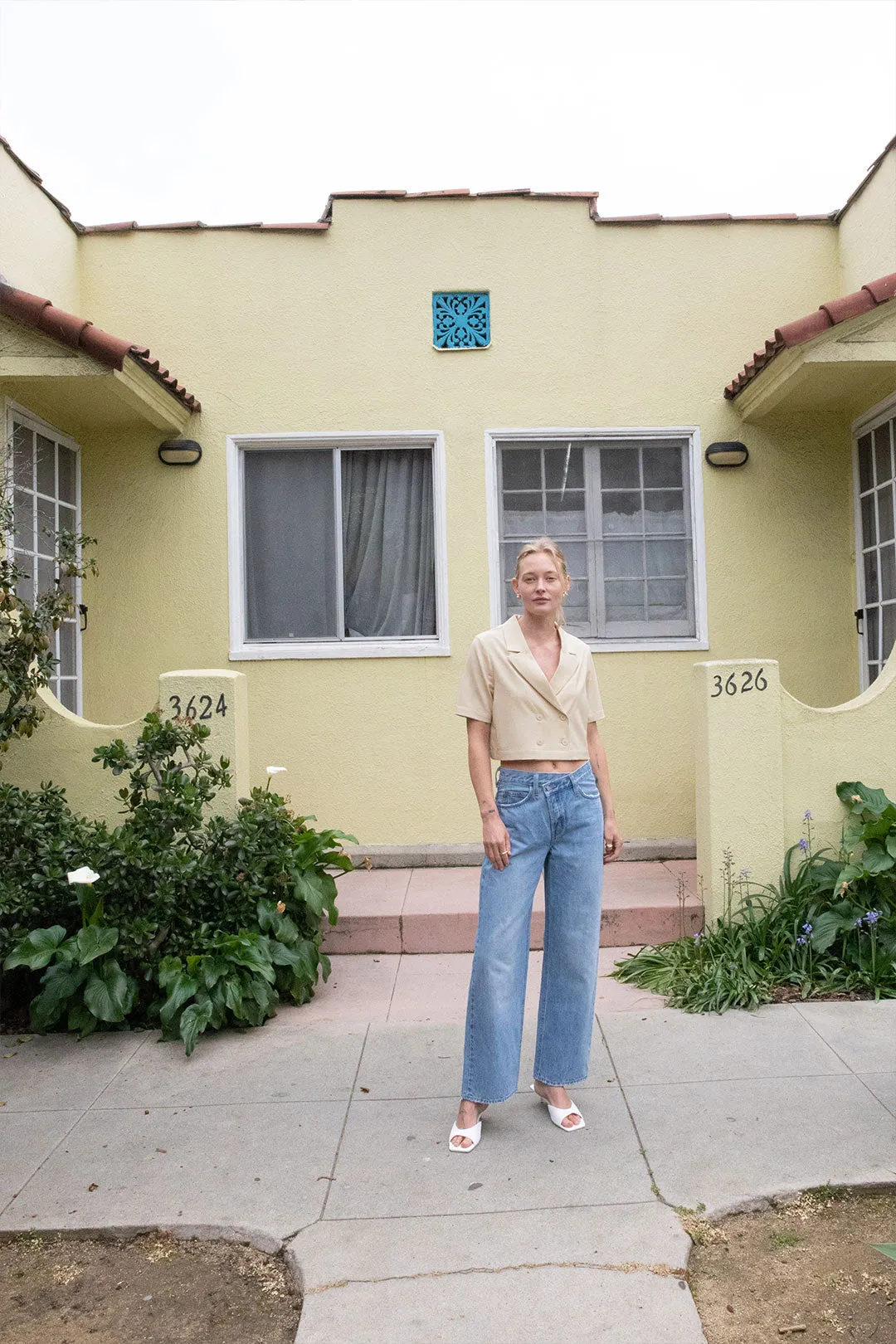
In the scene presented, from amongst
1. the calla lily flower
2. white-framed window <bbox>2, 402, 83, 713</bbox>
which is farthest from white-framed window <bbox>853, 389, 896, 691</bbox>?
white-framed window <bbox>2, 402, 83, 713</bbox>

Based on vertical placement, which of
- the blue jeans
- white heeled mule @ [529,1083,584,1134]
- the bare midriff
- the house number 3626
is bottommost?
white heeled mule @ [529,1083,584,1134]

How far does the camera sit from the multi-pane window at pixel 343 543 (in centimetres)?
656

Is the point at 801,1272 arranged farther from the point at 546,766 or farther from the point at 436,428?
the point at 436,428

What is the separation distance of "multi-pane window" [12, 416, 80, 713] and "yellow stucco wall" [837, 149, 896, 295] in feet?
16.5

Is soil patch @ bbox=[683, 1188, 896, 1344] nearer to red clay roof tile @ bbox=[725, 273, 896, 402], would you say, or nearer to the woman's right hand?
the woman's right hand

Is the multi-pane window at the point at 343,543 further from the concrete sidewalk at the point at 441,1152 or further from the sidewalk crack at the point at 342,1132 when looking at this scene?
the sidewalk crack at the point at 342,1132

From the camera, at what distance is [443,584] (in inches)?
253

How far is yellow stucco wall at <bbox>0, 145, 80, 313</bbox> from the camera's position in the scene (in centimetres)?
567

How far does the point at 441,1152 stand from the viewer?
3197 mm

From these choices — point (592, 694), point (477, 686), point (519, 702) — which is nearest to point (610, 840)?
point (592, 694)

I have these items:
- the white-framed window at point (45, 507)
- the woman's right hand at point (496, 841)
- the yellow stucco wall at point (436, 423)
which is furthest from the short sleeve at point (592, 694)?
the white-framed window at point (45, 507)

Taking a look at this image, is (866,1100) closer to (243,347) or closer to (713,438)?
(713,438)

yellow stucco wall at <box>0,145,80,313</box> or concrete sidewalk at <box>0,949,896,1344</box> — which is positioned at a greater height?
yellow stucco wall at <box>0,145,80,313</box>

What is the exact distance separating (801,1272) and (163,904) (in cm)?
274
